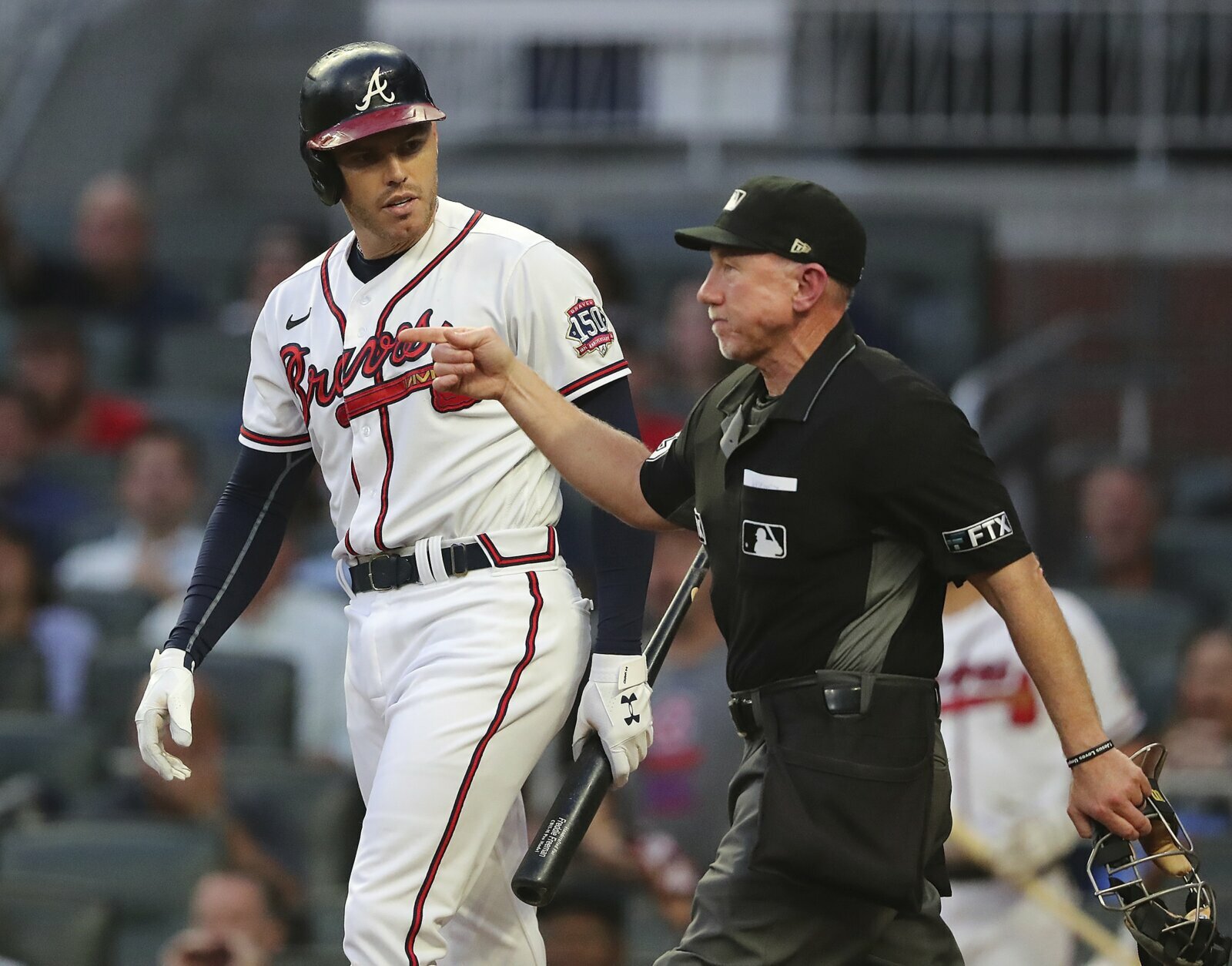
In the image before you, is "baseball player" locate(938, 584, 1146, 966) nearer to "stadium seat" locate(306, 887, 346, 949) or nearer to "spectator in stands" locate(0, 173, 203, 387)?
"stadium seat" locate(306, 887, 346, 949)

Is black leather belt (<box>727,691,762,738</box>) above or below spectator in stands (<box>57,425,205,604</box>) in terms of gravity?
above

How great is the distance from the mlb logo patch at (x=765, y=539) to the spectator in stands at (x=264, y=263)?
4.75 meters

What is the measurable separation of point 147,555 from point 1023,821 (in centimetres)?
354

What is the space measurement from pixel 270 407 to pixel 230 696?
2.94 meters

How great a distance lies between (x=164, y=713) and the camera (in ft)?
10.9

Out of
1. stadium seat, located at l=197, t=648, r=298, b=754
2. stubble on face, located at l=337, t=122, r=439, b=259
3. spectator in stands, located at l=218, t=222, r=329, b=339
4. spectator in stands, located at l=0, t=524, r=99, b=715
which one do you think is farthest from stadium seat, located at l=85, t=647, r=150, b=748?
stubble on face, located at l=337, t=122, r=439, b=259

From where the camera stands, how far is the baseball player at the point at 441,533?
3.07 m

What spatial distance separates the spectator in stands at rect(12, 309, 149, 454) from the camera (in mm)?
7652

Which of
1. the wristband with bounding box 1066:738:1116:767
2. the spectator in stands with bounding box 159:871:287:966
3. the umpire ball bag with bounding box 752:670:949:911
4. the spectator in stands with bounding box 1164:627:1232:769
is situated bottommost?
the spectator in stands with bounding box 159:871:287:966

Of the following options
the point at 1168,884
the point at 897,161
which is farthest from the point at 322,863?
the point at 897,161

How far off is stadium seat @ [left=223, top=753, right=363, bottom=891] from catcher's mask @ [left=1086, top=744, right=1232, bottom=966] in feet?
9.76

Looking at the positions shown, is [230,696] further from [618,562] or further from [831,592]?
[831,592]

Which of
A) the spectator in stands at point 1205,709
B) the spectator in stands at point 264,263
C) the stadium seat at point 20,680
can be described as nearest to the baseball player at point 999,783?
the spectator in stands at point 1205,709

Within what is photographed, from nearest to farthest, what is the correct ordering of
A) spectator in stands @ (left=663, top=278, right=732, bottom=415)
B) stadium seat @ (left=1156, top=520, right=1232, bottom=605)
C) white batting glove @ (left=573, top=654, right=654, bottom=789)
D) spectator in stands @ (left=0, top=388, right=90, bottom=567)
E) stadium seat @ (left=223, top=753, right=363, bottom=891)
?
white batting glove @ (left=573, top=654, right=654, bottom=789), stadium seat @ (left=223, top=753, right=363, bottom=891), stadium seat @ (left=1156, top=520, right=1232, bottom=605), spectator in stands @ (left=663, top=278, right=732, bottom=415), spectator in stands @ (left=0, top=388, right=90, bottom=567)
